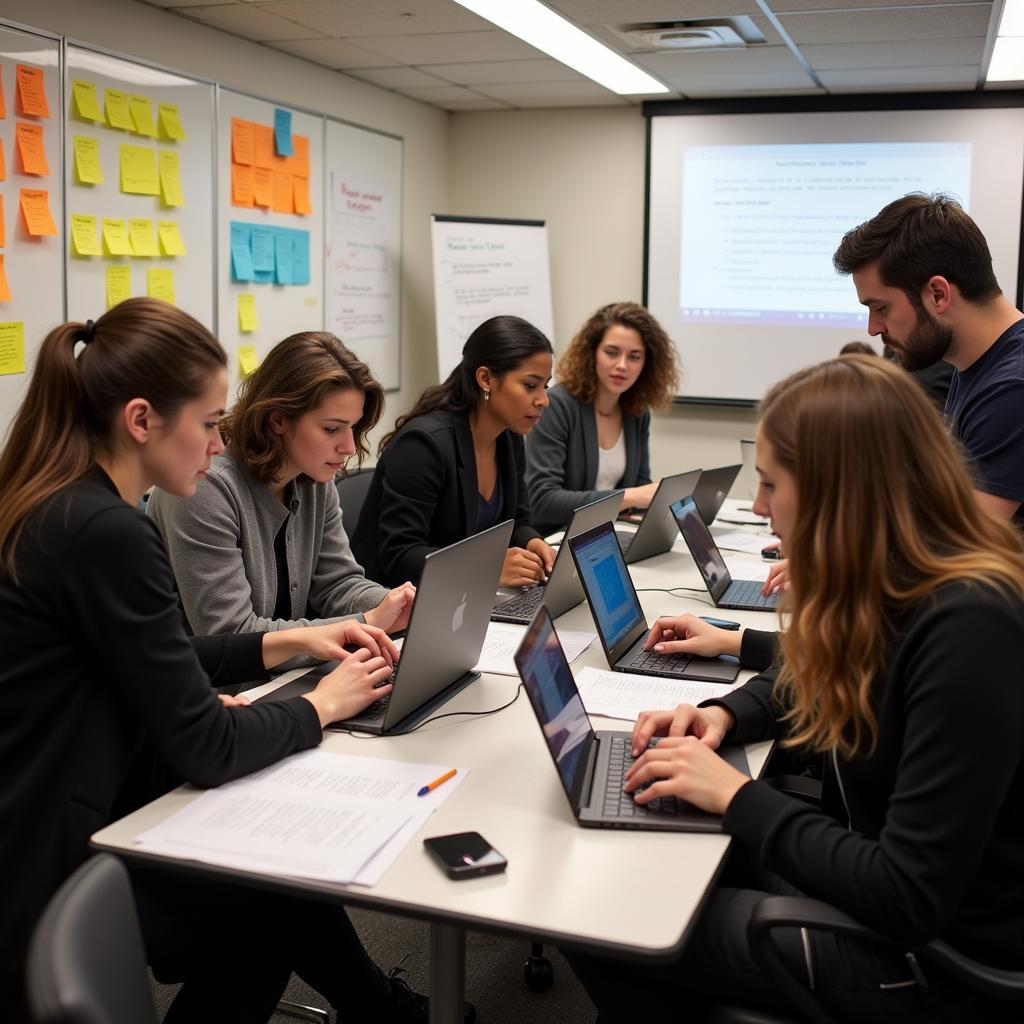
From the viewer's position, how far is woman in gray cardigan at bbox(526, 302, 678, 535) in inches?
145

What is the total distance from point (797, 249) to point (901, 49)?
4.29 feet

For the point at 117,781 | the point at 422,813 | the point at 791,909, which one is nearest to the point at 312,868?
the point at 422,813

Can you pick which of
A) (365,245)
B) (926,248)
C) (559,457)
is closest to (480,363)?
(559,457)

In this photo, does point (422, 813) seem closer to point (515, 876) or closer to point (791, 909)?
point (515, 876)

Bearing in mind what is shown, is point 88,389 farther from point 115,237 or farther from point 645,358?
point 645,358

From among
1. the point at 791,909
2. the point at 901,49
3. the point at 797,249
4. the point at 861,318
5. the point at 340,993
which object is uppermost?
the point at 901,49

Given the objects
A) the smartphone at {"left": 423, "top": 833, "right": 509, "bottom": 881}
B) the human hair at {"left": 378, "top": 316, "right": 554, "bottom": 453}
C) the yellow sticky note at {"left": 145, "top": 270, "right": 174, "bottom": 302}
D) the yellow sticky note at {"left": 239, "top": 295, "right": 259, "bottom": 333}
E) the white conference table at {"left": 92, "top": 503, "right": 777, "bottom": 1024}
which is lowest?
the white conference table at {"left": 92, "top": 503, "right": 777, "bottom": 1024}

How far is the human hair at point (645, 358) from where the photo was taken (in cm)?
382

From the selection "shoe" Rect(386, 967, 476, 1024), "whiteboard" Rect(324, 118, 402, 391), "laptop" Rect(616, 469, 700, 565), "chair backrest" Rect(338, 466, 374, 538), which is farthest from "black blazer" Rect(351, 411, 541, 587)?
"whiteboard" Rect(324, 118, 402, 391)

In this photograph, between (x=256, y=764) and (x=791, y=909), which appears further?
(x=256, y=764)

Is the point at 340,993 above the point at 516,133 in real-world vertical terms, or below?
below

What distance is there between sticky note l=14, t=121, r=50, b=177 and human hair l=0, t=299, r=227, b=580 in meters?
2.07

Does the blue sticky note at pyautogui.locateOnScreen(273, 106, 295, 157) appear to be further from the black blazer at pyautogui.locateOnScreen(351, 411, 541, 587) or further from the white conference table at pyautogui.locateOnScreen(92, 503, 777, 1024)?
the white conference table at pyautogui.locateOnScreen(92, 503, 777, 1024)

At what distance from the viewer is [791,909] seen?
4.13ft
